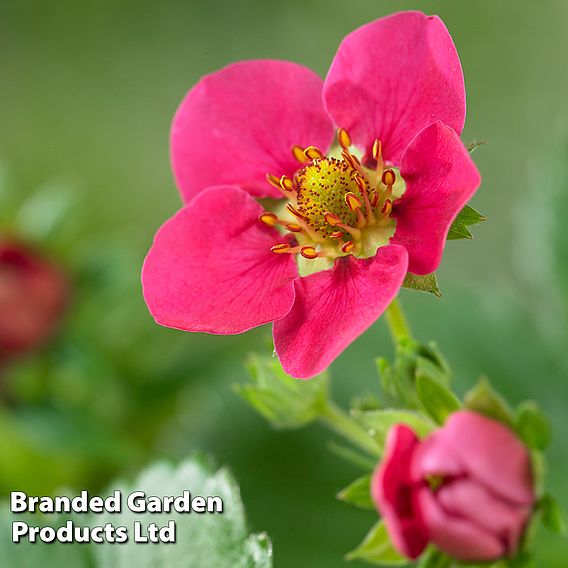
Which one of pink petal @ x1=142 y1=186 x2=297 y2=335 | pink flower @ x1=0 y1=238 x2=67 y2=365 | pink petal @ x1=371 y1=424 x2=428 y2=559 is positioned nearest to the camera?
pink petal @ x1=371 y1=424 x2=428 y2=559

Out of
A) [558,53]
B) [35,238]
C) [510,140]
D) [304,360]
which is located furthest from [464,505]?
[558,53]

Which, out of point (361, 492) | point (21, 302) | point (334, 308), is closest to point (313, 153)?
point (334, 308)

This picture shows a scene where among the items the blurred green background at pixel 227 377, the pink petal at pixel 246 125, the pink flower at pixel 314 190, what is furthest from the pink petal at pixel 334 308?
the blurred green background at pixel 227 377

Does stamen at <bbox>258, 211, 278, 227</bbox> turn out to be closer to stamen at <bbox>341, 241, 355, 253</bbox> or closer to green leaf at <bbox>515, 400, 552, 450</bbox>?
stamen at <bbox>341, 241, 355, 253</bbox>

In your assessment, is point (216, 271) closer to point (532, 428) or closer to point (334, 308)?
point (334, 308)

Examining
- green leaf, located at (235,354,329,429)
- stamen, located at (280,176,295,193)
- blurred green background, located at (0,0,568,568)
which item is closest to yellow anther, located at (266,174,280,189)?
stamen, located at (280,176,295,193)

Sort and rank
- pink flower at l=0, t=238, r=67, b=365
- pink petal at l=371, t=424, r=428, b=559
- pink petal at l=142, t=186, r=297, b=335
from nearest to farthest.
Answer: pink petal at l=371, t=424, r=428, b=559 < pink petal at l=142, t=186, r=297, b=335 < pink flower at l=0, t=238, r=67, b=365
